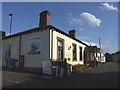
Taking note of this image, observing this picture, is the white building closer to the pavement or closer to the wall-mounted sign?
the wall-mounted sign

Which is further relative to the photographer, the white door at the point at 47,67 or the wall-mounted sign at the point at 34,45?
the wall-mounted sign at the point at 34,45

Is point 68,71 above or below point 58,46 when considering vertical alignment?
below

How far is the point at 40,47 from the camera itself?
1484 centimetres

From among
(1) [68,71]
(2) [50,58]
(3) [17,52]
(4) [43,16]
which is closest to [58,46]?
(2) [50,58]

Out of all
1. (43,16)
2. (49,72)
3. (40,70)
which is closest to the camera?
(49,72)

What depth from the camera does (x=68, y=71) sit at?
13.8 meters

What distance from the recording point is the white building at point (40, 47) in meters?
14.3

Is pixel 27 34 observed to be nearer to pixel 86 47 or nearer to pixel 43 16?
pixel 43 16

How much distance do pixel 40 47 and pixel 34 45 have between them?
40.4 inches

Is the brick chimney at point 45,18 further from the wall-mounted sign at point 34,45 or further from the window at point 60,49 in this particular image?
the window at point 60,49

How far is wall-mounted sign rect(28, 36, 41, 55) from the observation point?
15047 mm

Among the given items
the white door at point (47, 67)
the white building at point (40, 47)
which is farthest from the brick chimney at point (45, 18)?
the white door at point (47, 67)

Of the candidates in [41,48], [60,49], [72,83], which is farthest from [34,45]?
[72,83]

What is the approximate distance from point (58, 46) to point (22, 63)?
16.4 ft
